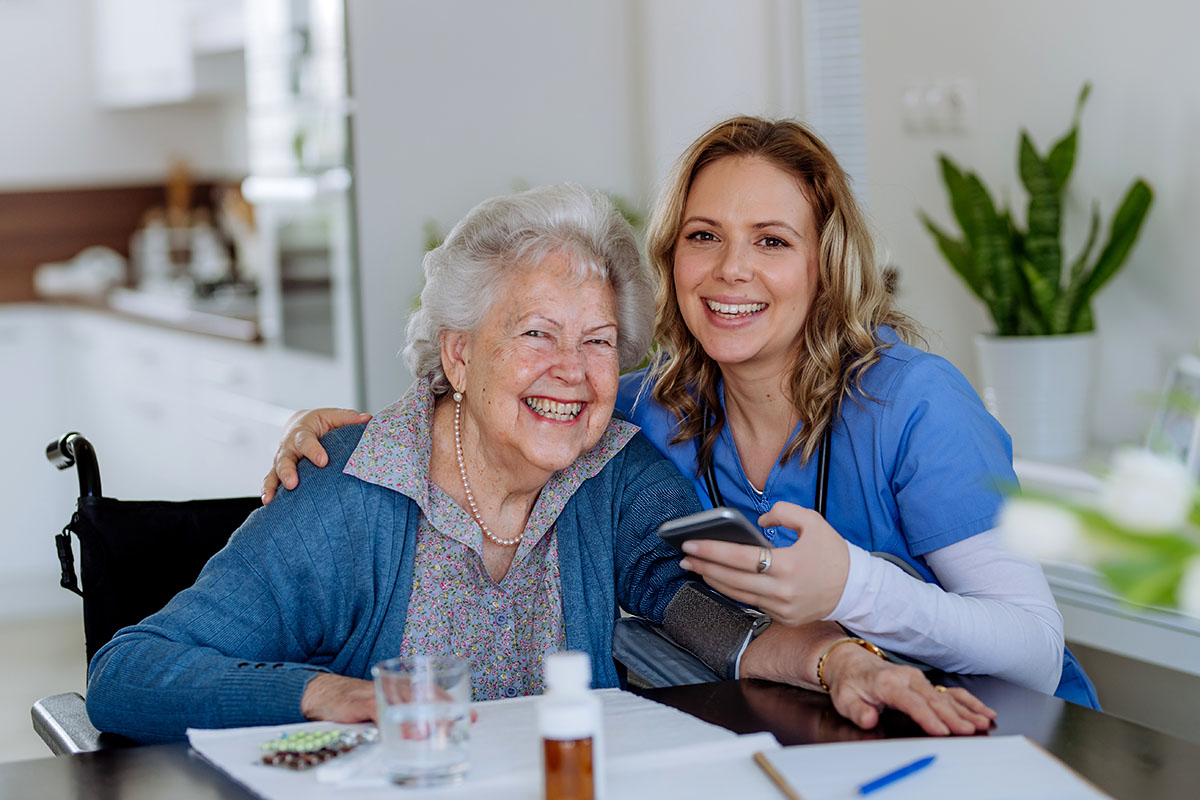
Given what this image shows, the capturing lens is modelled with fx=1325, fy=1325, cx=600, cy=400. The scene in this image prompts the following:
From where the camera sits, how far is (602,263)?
5.65 feet

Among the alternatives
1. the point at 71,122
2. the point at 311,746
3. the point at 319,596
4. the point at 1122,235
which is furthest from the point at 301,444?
the point at 71,122

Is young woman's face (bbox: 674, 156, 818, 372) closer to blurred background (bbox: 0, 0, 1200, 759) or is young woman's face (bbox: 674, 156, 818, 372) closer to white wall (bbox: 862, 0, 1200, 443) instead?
blurred background (bbox: 0, 0, 1200, 759)

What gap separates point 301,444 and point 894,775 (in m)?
0.90

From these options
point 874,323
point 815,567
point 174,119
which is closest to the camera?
point 815,567

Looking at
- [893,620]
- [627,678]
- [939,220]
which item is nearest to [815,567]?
[893,620]

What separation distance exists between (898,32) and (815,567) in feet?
8.06

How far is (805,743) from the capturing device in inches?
48.6

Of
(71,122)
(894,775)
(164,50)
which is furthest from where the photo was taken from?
(71,122)

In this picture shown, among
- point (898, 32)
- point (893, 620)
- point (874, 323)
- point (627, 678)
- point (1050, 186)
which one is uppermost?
point (898, 32)

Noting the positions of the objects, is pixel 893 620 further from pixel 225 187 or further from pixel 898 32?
pixel 225 187

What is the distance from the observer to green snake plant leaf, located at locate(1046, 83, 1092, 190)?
2770 mm

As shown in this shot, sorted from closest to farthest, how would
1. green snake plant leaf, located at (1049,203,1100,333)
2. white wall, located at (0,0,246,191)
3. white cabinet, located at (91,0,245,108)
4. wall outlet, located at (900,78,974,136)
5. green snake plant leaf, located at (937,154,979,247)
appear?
green snake plant leaf, located at (1049,203,1100,333) < green snake plant leaf, located at (937,154,979,247) < wall outlet, located at (900,78,974,136) < white cabinet, located at (91,0,245,108) < white wall, located at (0,0,246,191)

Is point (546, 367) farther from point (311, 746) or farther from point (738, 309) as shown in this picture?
point (311, 746)

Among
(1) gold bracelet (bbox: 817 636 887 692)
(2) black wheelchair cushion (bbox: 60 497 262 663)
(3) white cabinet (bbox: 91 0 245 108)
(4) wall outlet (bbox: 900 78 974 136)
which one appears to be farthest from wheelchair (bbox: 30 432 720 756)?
(3) white cabinet (bbox: 91 0 245 108)
